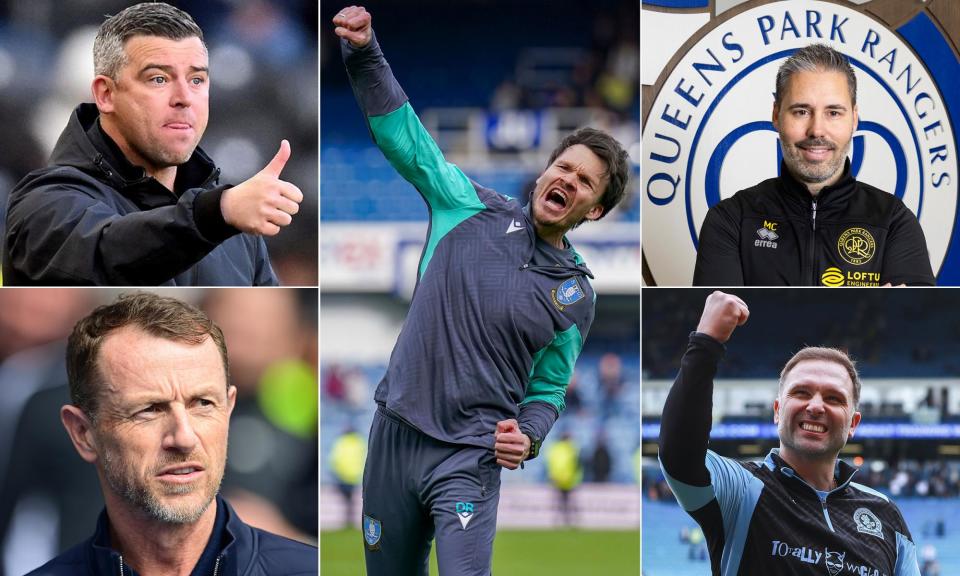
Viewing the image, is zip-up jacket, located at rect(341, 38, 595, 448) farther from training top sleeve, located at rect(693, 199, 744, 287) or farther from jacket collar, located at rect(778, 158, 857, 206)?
jacket collar, located at rect(778, 158, 857, 206)

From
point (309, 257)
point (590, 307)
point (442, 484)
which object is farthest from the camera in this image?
point (309, 257)

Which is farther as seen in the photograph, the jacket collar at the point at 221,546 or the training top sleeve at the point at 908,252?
the training top sleeve at the point at 908,252

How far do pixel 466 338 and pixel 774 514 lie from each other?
139cm

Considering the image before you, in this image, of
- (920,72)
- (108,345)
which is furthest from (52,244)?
(920,72)

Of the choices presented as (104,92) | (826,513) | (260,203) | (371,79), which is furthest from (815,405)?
(104,92)

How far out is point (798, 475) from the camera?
415 centimetres

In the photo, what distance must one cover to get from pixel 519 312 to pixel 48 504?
5.92ft

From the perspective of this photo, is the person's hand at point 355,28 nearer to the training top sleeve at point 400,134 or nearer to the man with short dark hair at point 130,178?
the training top sleeve at point 400,134

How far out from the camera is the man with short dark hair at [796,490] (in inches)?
162

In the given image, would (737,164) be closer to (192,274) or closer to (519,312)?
(519,312)

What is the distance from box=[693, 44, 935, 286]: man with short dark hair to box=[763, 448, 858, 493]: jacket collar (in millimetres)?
648

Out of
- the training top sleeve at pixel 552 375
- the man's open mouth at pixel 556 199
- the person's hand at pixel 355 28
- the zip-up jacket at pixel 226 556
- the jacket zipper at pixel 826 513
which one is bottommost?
the zip-up jacket at pixel 226 556

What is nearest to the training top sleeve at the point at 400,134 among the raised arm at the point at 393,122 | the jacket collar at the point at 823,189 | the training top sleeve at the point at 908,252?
the raised arm at the point at 393,122

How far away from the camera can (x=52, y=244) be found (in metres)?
3.76
